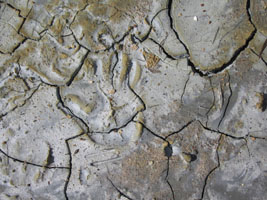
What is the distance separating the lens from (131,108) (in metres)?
2.57

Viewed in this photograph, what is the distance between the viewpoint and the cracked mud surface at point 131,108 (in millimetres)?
2551

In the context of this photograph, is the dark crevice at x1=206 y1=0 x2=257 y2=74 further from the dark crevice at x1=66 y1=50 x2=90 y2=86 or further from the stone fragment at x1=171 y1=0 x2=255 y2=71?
the dark crevice at x1=66 y1=50 x2=90 y2=86

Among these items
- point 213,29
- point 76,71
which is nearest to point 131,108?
point 76,71

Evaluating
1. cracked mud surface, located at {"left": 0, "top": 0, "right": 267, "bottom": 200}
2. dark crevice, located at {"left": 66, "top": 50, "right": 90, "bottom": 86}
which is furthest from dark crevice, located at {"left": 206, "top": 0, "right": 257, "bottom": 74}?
A: dark crevice, located at {"left": 66, "top": 50, "right": 90, "bottom": 86}

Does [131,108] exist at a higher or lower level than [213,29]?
lower

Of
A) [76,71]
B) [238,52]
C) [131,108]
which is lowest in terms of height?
[131,108]

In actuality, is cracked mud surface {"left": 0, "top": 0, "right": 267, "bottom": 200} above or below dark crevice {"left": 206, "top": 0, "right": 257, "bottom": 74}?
below

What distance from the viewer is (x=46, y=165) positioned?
254 centimetres

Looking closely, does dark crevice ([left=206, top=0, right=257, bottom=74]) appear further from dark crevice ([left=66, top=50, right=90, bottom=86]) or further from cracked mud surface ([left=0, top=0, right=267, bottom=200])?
dark crevice ([left=66, top=50, right=90, bottom=86])

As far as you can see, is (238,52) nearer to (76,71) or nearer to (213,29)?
(213,29)

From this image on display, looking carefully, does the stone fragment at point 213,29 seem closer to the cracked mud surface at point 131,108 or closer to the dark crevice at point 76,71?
the cracked mud surface at point 131,108

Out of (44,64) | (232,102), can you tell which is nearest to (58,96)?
(44,64)

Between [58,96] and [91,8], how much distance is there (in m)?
0.73

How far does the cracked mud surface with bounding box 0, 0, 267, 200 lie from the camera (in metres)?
2.55
